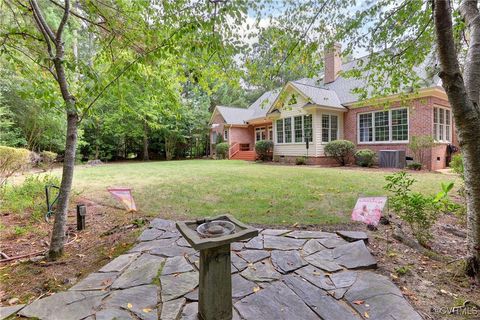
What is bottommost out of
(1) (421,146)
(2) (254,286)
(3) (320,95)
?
(2) (254,286)

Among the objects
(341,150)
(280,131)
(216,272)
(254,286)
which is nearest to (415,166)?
(341,150)

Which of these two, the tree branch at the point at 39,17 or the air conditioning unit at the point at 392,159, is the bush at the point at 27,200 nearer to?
the tree branch at the point at 39,17

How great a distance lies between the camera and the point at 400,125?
39.3ft

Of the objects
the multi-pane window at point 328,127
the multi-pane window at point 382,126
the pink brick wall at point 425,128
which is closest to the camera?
the pink brick wall at point 425,128

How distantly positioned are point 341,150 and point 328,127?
194cm

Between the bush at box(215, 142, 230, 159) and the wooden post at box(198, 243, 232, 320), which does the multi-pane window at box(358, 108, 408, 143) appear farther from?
the wooden post at box(198, 243, 232, 320)

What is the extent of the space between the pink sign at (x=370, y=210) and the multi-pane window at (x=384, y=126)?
10500mm

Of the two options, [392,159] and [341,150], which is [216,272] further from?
[341,150]

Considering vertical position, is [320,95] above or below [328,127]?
above

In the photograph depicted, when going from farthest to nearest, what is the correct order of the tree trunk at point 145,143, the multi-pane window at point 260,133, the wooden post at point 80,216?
1. the tree trunk at point 145,143
2. the multi-pane window at point 260,133
3. the wooden post at point 80,216

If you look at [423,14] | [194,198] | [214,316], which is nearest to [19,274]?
[214,316]

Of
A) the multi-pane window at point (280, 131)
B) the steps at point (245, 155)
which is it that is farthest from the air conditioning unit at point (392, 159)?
the steps at point (245, 155)

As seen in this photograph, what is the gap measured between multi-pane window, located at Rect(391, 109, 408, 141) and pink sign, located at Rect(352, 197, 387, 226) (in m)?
10.5

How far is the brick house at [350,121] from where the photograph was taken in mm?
10961
